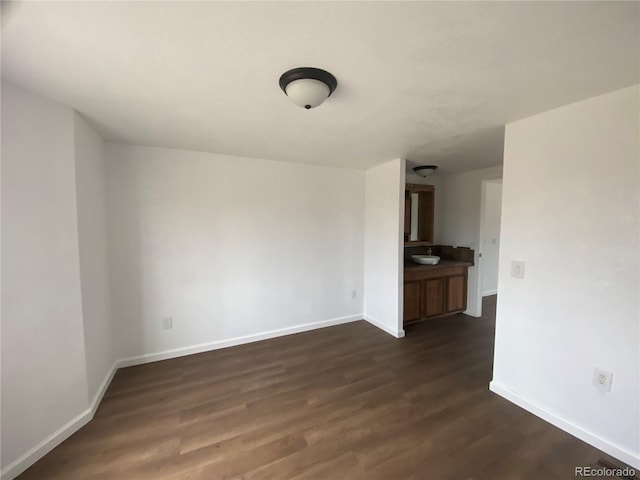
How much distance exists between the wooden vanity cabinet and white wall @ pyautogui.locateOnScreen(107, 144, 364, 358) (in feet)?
2.63

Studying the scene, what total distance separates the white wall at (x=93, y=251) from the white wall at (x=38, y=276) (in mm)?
102

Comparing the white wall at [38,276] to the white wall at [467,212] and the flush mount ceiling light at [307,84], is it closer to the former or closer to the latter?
the flush mount ceiling light at [307,84]

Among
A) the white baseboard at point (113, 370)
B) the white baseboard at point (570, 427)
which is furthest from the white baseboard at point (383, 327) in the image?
the white baseboard at point (570, 427)

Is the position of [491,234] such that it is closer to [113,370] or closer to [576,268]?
[576,268]

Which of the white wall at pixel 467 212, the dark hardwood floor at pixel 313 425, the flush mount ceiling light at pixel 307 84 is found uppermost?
the flush mount ceiling light at pixel 307 84

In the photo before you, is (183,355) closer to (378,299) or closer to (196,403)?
(196,403)

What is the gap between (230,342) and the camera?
3.06 m

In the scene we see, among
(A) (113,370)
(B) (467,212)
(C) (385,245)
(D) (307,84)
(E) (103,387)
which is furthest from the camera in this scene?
(B) (467,212)

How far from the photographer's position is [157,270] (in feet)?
8.87

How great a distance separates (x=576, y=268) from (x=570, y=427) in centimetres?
112

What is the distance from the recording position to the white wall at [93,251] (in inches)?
74.0

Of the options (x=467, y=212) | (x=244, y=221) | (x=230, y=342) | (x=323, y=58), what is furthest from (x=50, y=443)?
(x=467, y=212)

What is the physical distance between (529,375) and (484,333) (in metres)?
1.53

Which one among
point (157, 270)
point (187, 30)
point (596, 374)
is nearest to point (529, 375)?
point (596, 374)
